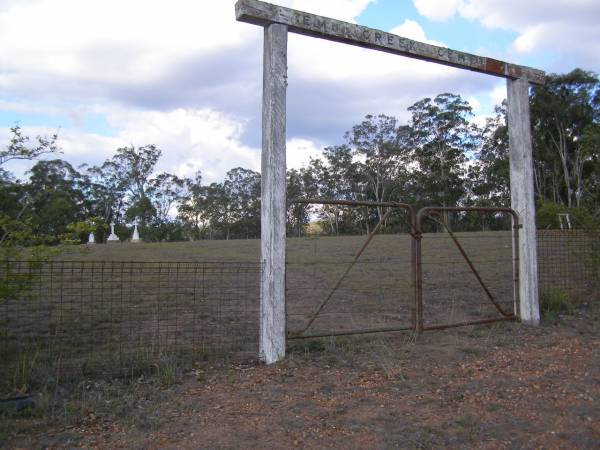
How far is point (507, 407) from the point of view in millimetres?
4230

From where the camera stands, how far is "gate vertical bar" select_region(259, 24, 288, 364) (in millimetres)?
5496

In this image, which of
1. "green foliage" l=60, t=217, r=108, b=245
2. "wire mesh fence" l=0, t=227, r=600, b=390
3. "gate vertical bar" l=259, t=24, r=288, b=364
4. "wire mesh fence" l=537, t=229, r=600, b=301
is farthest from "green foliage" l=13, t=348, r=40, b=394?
"wire mesh fence" l=537, t=229, r=600, b=301

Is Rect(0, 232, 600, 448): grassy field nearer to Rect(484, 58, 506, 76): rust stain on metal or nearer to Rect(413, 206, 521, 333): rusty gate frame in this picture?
Rect(413, 206, 521, 333): rusty gate frame

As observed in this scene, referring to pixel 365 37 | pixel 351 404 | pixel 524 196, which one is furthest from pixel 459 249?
pixel 351 404

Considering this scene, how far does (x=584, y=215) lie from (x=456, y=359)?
16.7 feet

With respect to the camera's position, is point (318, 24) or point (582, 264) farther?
point (582, 264)

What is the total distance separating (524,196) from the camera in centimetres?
756

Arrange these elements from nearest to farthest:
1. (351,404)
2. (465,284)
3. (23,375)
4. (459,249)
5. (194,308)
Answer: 1. (351,404)
2. (23,375)
3. (459,249)
4. (194,308)
5. (465,284)

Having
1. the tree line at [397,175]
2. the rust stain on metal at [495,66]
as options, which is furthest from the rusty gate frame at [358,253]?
the tree line at [397,175]

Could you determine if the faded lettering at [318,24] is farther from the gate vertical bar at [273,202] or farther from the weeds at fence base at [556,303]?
the weeds at fence base at [556,303]

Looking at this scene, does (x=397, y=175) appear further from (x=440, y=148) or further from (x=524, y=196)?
(x=524, y=196)

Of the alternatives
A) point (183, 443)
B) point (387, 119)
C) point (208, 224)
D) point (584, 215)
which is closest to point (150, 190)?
point (208, 224)

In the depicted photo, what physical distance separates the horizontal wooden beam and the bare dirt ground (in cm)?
345

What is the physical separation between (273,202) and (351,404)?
2.16m
